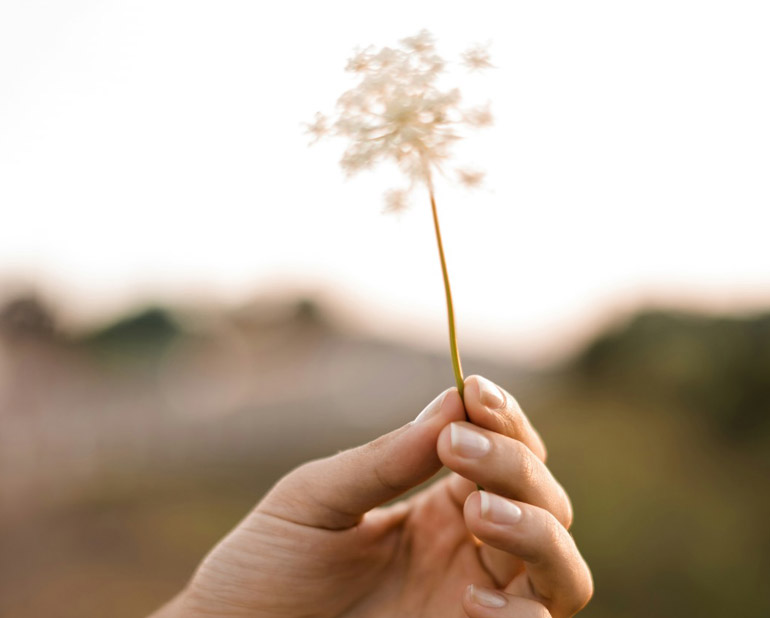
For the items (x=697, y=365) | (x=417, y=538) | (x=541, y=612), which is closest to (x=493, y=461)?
(x=541, y=612)

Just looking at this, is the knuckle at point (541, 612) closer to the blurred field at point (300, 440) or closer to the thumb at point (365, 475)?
the thumb at point (365, 475)

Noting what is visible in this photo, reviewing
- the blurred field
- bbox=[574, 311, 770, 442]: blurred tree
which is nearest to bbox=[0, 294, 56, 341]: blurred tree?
the blurred field

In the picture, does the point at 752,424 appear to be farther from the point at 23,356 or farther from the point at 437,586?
the point at 23,356

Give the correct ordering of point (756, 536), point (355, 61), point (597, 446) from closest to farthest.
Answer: point (355, 61) → point (756, 536) → point (597, 446)

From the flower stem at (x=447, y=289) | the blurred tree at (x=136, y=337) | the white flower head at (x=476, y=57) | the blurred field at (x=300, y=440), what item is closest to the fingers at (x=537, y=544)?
the flower stem at (x=447, y=289)

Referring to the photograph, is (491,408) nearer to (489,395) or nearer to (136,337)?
(489,395)

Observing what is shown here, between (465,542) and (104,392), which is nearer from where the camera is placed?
(465,542)

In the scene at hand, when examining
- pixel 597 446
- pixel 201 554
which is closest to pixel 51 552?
pixel 201 554
